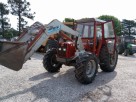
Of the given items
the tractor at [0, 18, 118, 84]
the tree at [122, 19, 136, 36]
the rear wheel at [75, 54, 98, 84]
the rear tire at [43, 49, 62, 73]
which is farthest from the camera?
the tree at [122, 19, 136, 36]

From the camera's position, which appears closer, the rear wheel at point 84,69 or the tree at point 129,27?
the rear wheel at point 84,69

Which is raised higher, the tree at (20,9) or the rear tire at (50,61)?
the tree at (20,9)

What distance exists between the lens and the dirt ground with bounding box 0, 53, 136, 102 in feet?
20.7

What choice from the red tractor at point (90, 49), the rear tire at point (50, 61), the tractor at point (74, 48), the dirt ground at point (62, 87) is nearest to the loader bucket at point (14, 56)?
the tractor at point (74, 48)

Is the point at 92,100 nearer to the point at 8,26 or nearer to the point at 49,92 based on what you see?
the point at 49,92

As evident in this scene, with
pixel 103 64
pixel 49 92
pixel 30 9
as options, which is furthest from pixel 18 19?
pixel 49 92

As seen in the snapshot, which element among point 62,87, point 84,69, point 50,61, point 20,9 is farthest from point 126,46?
point 20,9

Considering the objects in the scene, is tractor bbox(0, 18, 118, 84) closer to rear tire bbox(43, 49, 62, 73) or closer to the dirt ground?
rear tire bbox(43, 49, 62, 73)

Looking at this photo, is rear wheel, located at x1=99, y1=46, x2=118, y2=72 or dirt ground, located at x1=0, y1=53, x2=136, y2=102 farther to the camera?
rear wheel, located at x1=99, y1=46, x2=118, y2=72

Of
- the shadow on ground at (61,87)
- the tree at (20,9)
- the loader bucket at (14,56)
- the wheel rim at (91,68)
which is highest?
the tree at (20,9)

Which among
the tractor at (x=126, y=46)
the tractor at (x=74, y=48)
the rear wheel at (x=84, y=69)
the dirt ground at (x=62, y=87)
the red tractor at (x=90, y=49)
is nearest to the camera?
the dirt ground at (x=62, y=87)

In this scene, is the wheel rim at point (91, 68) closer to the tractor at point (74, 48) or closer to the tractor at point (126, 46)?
the tractor at point (74, 48)

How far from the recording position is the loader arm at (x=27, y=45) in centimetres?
634

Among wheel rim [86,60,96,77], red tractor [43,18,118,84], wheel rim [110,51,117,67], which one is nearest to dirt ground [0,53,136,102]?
wheel rim [86,60,96,77]
